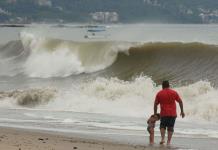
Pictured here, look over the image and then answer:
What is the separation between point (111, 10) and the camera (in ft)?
608

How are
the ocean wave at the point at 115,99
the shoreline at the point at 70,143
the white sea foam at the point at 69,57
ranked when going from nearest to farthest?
the shoreline at the point at 70,143 → the ocean wave at the point at 115,99 → the white sea foam at the point at 69,57

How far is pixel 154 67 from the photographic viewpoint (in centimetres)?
2770

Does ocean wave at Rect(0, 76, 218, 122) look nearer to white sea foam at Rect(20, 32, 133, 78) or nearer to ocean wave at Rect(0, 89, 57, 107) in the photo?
ocean wave at Rect(0, 89, 57, 107)

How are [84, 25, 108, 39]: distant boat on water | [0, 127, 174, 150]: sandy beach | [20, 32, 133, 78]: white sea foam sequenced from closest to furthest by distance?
[0, 127, 174, 150]: sandy beach → [20, 32, 133, 78]: white sea foam → [84, 25, 108, 39]: distant boat on water

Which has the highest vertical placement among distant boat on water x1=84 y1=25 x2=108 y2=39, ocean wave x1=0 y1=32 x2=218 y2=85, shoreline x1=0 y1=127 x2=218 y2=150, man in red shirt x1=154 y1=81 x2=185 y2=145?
distant boat on water x1=84 y1=25 x2=108 y2=39

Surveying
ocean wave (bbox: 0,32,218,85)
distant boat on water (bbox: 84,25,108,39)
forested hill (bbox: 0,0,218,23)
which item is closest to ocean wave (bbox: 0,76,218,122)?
ocean wave (bbox: 0,32,218,85)

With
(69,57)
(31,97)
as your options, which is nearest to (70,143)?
(31,97)

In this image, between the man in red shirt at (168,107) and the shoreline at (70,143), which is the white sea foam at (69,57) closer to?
the shoreline at (70,143)

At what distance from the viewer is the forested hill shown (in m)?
176

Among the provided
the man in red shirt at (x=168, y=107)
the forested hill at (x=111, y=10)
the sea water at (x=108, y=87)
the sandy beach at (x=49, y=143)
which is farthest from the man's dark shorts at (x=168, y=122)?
the forested hill at (x=111, y=10)

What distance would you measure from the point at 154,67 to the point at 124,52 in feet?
15.1

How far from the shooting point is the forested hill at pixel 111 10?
175875mm

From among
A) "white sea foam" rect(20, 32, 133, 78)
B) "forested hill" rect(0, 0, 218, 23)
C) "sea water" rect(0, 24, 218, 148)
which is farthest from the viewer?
"forested hill" rect(0, 0, 218, 23)

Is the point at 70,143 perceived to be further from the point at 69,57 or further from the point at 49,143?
the point at 69,57
